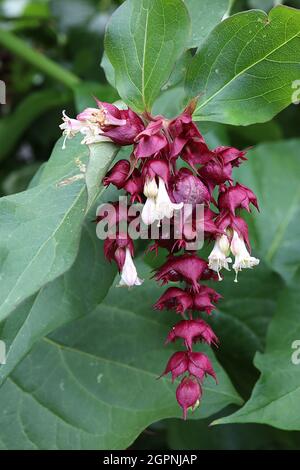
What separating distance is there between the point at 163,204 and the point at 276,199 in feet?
3.13

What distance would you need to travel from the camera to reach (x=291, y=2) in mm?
2027

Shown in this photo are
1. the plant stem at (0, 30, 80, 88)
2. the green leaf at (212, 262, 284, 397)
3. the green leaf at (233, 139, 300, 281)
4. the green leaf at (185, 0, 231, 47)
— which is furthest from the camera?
the plant stem at (0, 30, 80, 88)

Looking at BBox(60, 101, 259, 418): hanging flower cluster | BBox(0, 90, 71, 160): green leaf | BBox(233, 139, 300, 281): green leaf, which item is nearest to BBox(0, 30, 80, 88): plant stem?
BBox(0, 90, 71, 160): green leaf

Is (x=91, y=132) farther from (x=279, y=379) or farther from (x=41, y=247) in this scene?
(x=279, y=379)

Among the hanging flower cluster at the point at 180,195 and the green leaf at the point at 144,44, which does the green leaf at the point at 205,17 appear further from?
the hanging flower cluster at the point at 180,195

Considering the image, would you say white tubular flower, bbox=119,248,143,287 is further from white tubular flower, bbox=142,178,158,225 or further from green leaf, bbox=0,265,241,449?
green leaf, bbox=0,265,241,449

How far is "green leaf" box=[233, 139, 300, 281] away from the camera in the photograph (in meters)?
1.63

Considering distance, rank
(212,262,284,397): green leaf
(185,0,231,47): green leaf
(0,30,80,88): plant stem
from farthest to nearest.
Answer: (0,30,80,88): plant stem, (212,262,284,397): green leaf, (185,0,231,47): green leaf

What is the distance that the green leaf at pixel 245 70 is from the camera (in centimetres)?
100

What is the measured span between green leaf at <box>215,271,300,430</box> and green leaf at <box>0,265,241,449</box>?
3.4 inches

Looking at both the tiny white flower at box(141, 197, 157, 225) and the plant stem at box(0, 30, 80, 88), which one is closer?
the tiny white flower at box(141, 197, 157, 225)

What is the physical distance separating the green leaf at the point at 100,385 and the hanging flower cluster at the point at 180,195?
25 cm

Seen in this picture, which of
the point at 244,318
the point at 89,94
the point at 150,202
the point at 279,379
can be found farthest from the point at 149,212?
the point at 89,94

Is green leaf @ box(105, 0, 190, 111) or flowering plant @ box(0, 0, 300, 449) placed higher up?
green leaf @ box(105, 0, 190, 111)
